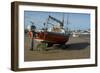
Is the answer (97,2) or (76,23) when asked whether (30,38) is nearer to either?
(76,23)

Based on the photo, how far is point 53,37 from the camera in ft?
6.68

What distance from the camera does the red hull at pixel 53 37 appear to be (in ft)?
6.56

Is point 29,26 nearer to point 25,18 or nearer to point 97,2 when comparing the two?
point 25,18

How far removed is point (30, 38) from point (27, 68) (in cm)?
26

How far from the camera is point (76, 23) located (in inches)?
84.0

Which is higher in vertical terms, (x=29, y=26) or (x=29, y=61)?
(x=29, y=26)

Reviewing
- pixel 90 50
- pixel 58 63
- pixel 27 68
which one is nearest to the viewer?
pixel 27 68

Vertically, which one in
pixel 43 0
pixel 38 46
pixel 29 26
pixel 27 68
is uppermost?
pixel 43 0

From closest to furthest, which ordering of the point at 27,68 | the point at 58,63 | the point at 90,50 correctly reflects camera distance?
the point at 27,68 → the point at 58,63 → the point at 90,50

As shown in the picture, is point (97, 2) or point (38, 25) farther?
point (97, 2)

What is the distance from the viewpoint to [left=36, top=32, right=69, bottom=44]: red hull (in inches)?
78.7

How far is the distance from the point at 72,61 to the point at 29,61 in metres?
0.42

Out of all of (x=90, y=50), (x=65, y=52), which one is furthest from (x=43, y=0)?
(x=90, y=50)

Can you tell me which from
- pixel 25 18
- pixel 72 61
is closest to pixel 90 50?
pixel 72 61
